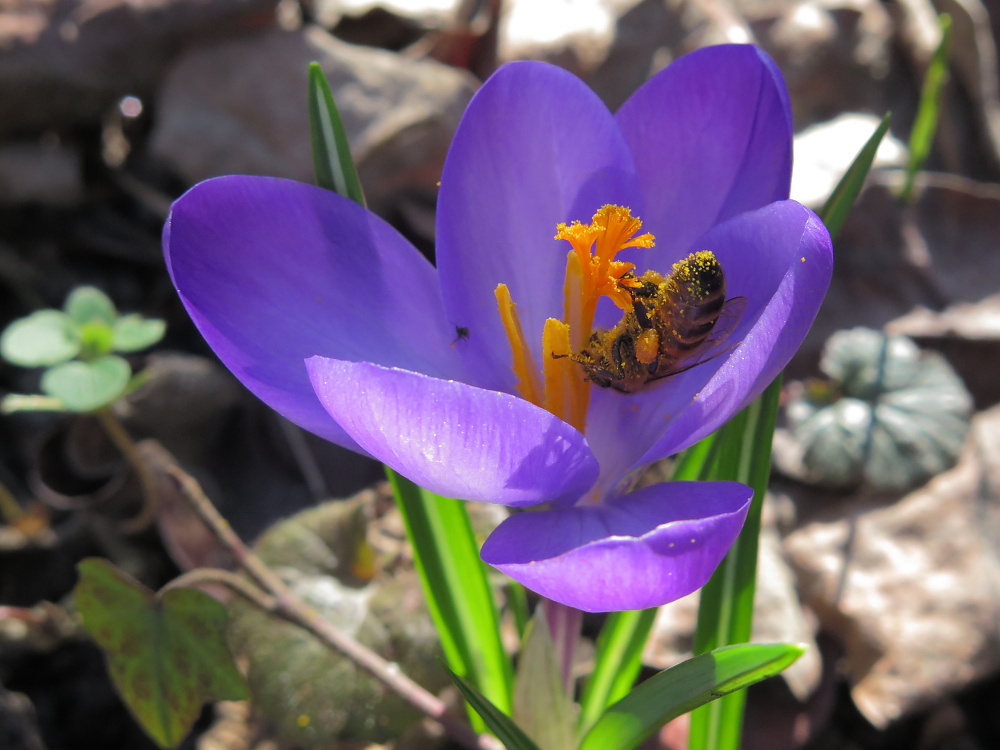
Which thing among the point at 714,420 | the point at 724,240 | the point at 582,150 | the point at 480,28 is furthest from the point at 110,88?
the point at 714,420

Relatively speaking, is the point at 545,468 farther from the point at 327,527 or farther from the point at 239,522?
the point at 239,522

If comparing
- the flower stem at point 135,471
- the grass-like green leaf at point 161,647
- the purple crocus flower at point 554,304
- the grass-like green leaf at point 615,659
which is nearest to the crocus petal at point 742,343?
the purple crocus flower at point 554,304

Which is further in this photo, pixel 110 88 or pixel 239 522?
pixel 110 88

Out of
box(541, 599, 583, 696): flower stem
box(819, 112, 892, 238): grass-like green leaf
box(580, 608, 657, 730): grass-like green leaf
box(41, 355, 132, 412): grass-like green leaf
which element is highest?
box(819, 112, 892, 238): grass-like green leaf

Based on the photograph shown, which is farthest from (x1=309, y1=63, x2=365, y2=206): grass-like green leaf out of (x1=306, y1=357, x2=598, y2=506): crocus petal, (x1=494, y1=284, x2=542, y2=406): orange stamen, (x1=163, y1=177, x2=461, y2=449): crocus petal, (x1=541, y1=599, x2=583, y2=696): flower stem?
(x1=541, y1=599, x2=583, y2=696): flower stem

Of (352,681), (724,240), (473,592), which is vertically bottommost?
(352,681)

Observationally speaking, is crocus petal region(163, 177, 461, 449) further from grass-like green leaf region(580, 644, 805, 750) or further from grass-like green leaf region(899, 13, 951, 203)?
grass-like green leaf region(899, 13, 951, 203)

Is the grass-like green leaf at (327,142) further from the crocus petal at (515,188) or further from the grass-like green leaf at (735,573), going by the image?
the grass-like green leaf at (735,573)
